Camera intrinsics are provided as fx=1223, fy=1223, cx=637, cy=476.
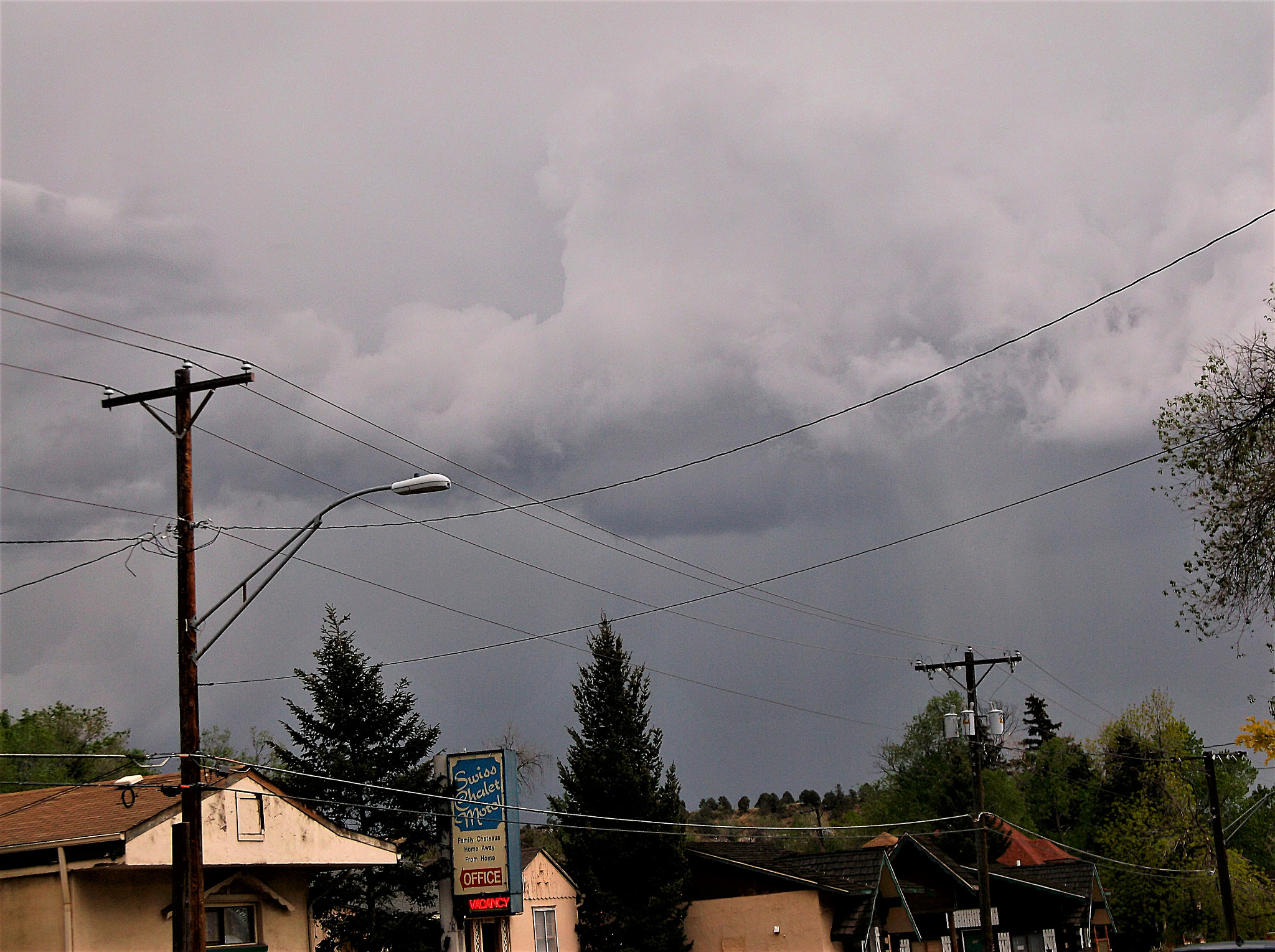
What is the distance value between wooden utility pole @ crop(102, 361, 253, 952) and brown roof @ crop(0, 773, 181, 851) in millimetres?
4497

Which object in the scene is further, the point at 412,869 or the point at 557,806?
the point at 557,806

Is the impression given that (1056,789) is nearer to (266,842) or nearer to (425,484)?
(266,842)

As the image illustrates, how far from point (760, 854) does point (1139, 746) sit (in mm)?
37254

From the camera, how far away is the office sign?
123 feet

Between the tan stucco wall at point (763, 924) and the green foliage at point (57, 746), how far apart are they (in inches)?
1040

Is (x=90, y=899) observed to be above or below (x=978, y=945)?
above

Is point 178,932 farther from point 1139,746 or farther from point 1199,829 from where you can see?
point 1139,746

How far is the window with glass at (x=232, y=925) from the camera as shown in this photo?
26.9 meters

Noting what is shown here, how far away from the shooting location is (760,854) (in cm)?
5206

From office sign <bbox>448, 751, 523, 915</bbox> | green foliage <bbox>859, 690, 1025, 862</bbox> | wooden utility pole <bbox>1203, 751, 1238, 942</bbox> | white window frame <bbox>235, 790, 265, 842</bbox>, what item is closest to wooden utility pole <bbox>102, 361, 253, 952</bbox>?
white window frame <bbox>235, 790, 265, 842</bbox>

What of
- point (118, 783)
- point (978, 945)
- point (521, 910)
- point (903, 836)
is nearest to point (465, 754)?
point (521, 910)

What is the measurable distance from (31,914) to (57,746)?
5590 centimetres

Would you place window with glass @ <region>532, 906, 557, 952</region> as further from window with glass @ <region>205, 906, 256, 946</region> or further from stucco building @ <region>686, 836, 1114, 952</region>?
window with glass @ <region>205, 906, 256, 946</region>

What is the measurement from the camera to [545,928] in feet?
142
